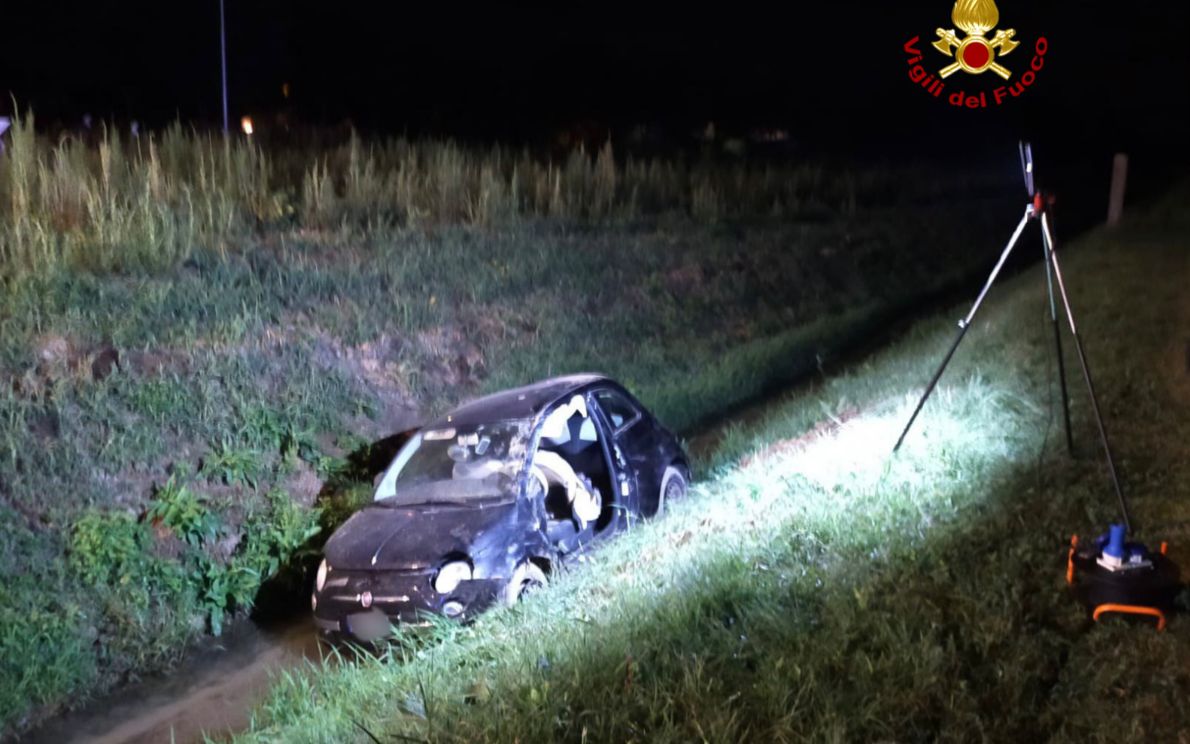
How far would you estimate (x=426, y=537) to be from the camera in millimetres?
6695

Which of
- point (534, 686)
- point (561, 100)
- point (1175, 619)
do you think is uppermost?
point (561, 100)

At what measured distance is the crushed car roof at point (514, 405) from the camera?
303 inches

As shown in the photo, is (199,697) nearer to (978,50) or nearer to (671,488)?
(671,488)

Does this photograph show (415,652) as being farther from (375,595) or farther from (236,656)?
(236,656)

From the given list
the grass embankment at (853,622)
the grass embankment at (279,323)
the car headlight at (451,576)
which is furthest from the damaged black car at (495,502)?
the grass embankment at (279,323)

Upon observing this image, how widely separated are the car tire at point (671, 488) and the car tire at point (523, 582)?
5.17ft

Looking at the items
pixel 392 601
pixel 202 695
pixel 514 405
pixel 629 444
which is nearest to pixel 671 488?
pixel 629 444

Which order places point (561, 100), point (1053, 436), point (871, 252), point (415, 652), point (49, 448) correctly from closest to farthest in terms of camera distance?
point (415, 652), point (1053, 436), point (49, 448), point (871, 252), point (561, 100)

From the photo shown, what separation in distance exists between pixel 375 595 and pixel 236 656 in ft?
5.56

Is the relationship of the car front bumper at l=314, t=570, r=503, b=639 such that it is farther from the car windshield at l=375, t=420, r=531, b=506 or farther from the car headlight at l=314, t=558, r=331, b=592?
the car windshield at l=375, t=420, r=531, b=506

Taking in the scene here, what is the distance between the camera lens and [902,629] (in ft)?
14.6

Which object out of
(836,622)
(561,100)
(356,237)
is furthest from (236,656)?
(561,100)

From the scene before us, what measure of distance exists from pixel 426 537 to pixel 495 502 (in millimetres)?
559

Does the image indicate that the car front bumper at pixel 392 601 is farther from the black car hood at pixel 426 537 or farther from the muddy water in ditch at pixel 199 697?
the muddy water in ditch at pixel 199 697
